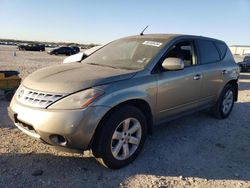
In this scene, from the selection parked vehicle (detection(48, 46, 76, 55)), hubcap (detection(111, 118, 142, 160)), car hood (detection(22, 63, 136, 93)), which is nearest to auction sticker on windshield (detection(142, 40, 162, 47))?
car hood (detection(22, 63, 136, 93))

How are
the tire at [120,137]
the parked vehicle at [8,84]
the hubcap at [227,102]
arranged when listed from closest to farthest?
the tire at [120,137]
the hubcap at [227,102]
the parked vehicle at [8,84]

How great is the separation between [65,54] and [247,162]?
4054cm

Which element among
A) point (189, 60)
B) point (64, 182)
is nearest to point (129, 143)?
point (64, 182)

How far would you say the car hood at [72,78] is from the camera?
10.7 ft

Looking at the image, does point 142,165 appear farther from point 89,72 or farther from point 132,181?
point 89,72

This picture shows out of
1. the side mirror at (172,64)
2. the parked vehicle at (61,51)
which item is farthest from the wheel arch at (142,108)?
the parked vehicle at (61,51)

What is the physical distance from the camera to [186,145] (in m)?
4.50

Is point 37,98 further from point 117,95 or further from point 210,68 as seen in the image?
point 210,68

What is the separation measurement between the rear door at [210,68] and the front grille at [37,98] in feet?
9.16

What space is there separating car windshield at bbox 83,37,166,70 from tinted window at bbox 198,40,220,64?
3.49 ft

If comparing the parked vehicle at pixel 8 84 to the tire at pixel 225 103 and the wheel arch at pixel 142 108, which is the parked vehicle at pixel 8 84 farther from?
the tire at pixel 225 103

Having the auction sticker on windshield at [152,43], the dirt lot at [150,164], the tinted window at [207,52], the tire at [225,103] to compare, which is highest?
the auction sticker on windshield at [152,43]

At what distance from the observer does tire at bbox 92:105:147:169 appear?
3275 mm

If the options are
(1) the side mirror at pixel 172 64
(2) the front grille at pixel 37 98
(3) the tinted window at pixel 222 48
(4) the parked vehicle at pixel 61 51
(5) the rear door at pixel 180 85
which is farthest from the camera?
(4) the parked vehicle at pixel 61 51
